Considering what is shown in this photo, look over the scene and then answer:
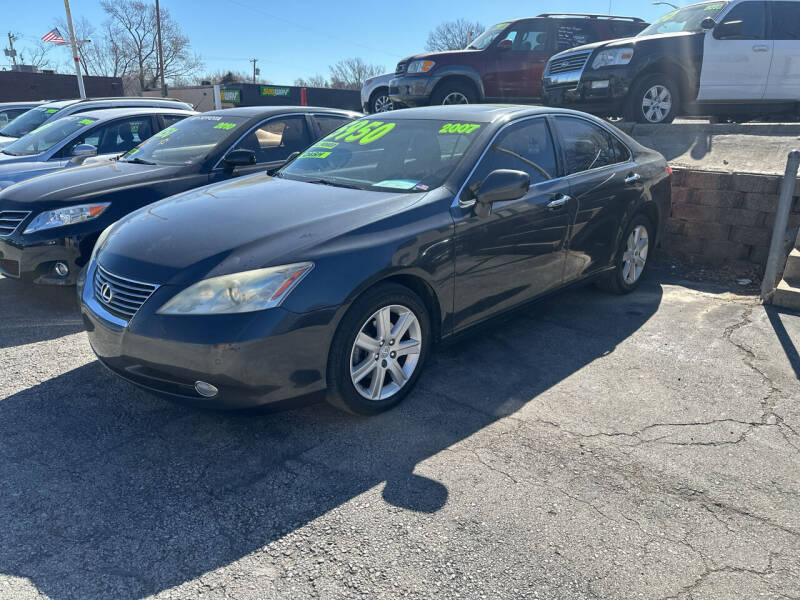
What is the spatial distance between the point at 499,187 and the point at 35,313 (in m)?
3.90

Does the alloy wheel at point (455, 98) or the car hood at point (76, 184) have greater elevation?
the alloy wheel at point (455, 98)

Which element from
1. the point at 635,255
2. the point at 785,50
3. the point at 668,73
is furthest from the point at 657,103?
the point at 635,255

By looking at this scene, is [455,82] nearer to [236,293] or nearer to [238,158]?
[238,158]

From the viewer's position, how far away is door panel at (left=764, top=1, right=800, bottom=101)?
8.61m

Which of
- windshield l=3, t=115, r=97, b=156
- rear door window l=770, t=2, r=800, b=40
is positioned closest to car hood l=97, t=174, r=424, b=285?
windshield l=3, t=115, r=97, b=156

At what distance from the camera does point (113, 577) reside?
2.31m

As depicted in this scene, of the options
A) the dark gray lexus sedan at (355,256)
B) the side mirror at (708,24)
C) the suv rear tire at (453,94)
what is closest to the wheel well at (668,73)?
the side mirror at (708,24)

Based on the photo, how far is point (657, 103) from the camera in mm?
8852

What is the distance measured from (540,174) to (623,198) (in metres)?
1.12

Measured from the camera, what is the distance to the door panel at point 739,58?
28.2ft

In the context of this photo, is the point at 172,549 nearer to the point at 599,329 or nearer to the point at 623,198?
the point at 599,329

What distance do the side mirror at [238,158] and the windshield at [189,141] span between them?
254 mm

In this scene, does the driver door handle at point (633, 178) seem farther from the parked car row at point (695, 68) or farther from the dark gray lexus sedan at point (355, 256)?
the parked car row at point (695, 68)

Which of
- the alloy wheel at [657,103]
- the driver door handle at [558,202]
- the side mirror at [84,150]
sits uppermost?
the alloy wheel at [657,103]
